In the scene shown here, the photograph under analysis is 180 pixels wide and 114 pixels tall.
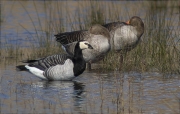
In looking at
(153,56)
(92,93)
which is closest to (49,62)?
(92,93)

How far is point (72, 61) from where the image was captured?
11.8 meters

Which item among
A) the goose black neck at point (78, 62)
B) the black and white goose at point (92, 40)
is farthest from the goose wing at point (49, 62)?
the black and white goose at point (92, 40)

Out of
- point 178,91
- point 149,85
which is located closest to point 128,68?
point 149,85

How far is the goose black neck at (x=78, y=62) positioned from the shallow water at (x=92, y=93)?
0.22 metres

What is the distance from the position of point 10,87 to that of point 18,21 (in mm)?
9042

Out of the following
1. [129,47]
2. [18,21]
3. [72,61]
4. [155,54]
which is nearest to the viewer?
[72,61]

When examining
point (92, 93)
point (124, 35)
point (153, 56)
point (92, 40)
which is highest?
point (124, 35)

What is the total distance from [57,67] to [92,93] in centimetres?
153

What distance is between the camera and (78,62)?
1180cm

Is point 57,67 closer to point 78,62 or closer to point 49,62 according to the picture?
point 49,62

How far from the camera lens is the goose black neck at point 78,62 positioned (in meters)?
11.6

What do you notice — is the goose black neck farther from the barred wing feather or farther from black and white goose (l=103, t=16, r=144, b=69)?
black and white goose (l=103, t=16, r=144, b=69)

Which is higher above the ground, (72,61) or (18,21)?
(18,21)

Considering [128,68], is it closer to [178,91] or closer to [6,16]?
[178,91]
